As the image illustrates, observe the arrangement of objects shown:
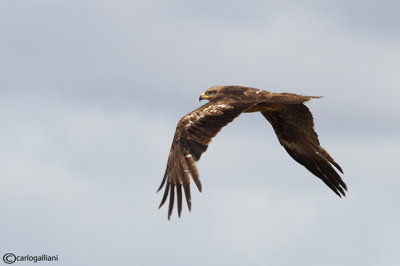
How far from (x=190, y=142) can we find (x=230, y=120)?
1.03 metres

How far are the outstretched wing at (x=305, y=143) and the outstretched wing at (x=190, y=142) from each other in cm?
296

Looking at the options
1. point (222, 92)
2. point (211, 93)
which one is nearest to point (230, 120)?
point (222, 92)

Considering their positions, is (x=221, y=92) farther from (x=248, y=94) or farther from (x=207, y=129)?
(x=207, y=129)

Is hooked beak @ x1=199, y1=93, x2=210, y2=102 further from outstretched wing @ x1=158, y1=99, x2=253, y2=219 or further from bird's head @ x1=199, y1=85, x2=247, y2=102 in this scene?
outstretched wing @ x1=158, y1=99, x2=253, y2=219

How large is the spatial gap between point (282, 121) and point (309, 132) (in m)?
0.74

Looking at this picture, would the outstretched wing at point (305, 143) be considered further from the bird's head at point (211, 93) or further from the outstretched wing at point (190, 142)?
the outstretched wing at point (190, 142)

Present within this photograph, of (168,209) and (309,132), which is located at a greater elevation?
(309,132)

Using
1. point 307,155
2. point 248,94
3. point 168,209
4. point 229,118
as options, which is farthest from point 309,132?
point 168,209

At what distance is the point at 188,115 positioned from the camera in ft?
74.8

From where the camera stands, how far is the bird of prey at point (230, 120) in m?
21.8

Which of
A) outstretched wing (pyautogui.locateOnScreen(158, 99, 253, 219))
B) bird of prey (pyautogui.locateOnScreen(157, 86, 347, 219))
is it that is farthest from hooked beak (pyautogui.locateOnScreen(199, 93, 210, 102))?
outstretched wing (pyautogui.locateOnScreen(158, 99, 253, 219))

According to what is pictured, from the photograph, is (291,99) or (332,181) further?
(332,181)

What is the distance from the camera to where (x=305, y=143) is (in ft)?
85.8

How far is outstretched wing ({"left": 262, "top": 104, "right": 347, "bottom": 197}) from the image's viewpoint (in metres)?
25.9
